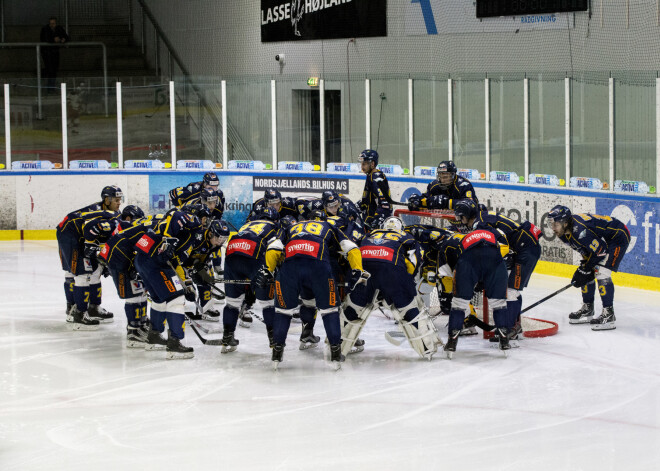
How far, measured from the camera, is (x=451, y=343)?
24.4 feet

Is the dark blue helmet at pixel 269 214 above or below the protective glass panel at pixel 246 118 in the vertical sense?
below

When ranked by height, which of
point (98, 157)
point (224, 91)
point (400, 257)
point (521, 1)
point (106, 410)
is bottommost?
point (106, 410)

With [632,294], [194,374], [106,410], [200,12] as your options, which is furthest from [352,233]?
[200,12]

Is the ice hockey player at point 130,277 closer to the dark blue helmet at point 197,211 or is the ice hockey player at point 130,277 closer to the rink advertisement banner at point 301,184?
the dark blue helmet at point 197,211

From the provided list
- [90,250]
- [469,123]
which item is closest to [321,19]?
[469,123]

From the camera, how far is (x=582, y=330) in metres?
8.39

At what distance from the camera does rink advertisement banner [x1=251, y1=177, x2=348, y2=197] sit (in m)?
13.2

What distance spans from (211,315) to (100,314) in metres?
0.97

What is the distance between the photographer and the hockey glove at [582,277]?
8.35 meters

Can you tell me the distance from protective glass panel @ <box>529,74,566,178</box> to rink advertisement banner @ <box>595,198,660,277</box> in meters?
0.95

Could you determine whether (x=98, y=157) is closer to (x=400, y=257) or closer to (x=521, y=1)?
(x=521, y=1)

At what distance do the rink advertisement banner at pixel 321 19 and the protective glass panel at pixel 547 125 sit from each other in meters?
3.66

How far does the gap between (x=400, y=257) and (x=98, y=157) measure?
25.5ft

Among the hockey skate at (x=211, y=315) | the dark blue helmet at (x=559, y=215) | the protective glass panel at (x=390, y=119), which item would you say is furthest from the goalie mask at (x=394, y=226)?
the protective glass panel at (x=390, y=119)
